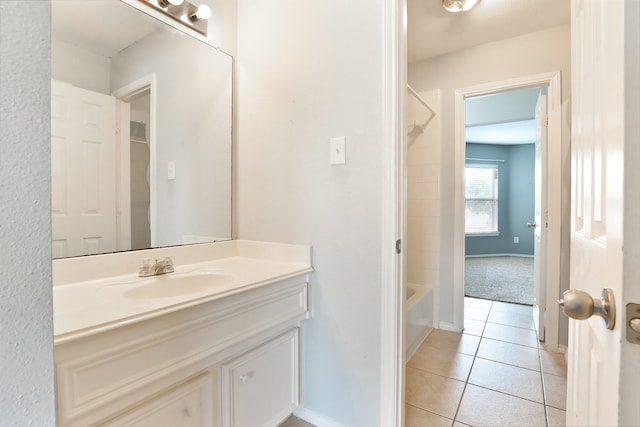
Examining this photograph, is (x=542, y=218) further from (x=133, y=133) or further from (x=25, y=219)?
(x=25, y=219)

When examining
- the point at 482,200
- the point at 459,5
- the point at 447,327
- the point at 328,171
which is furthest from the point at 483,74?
the point at 482,200

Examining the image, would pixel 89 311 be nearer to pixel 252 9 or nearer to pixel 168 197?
pixel 168 197

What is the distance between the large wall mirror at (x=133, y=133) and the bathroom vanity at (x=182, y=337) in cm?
13

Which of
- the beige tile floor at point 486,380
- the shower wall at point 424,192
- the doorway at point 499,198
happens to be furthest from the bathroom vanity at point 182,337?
the doorway at point 499,198

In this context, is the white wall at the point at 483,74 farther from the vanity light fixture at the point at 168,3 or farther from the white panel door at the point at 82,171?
the white panel door at the point at 82,171

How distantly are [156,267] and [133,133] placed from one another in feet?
2.04

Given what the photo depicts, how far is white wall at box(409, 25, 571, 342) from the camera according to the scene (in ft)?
7.48

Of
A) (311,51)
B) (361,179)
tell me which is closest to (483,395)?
(361,179)

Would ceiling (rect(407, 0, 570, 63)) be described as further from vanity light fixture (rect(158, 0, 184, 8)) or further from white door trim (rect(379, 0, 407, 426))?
vanity light fixture (rect(158, 0, 184, 8))

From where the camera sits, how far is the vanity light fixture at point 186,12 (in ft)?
4.89

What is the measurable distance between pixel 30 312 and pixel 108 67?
1306 millimetres

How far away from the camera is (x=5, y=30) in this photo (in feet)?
1.25

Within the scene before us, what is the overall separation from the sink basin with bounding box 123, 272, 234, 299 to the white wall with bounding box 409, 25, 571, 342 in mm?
2095

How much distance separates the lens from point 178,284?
139 cm
